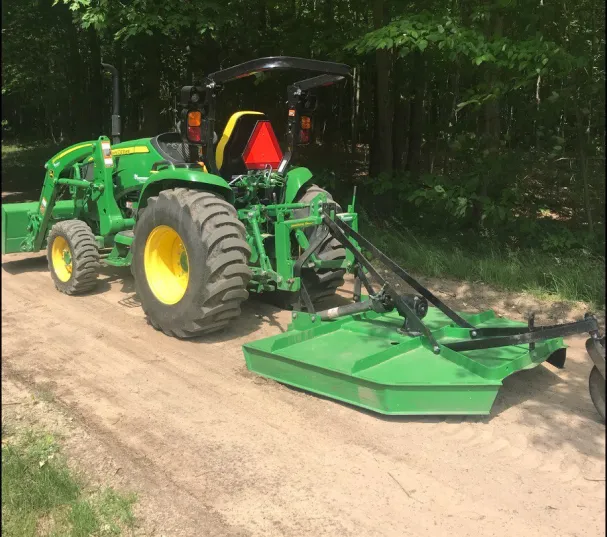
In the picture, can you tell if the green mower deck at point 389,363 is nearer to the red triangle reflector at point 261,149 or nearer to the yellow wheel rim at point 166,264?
the yellow wheel rim at point 166,264

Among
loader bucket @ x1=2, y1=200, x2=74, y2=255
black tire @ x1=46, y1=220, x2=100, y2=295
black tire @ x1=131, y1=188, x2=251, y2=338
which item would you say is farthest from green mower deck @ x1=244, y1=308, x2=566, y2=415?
loader bucket @ x1=2, y1=200, x2=74, y2=255

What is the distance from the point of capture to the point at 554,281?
6.45 meters

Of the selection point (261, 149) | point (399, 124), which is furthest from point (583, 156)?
point (399, 124)

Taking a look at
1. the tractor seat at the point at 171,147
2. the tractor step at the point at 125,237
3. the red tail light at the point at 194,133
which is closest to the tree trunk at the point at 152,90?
the tractor seat at the point at 171,147

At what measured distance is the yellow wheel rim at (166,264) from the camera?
5.53 m

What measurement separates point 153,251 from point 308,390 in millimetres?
2165

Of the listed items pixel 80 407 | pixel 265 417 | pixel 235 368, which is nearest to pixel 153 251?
pixel 235 368

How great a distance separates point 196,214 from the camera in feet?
16.6

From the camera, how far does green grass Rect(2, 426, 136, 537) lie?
280cm

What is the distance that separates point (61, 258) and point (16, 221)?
1010 millimetres

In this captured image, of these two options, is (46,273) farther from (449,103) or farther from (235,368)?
(449,103)

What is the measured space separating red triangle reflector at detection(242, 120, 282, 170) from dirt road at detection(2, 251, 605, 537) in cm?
169

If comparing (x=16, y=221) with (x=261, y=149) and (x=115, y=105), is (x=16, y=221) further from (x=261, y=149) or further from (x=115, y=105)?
Answer: (x=261, y=149)

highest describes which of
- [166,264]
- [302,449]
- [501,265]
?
[166,264]
